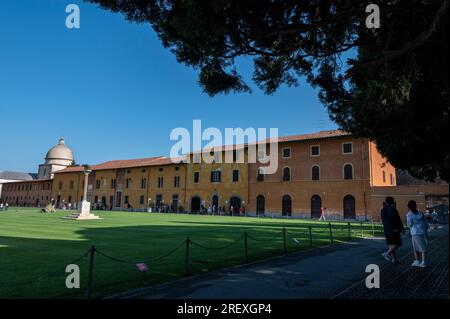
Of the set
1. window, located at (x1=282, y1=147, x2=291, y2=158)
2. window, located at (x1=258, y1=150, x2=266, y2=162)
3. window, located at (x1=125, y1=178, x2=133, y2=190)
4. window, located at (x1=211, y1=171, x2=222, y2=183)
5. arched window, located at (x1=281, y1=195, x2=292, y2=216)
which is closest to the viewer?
arched window, located at (x1=281, y1=195, x2=292, y2=216)

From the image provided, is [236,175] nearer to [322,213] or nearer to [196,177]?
[196,177]

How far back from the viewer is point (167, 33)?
217 inches

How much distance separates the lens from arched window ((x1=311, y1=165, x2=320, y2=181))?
36.9 metres

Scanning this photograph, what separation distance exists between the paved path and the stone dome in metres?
88.6

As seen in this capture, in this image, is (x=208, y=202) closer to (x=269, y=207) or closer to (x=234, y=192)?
(x=234, y=192)

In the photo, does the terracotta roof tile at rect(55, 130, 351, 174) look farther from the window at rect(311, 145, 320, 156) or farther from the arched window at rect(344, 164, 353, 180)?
the arched window at rect(344, 164, 353, 180)

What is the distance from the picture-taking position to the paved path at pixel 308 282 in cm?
519

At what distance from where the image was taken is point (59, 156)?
86125 millimetres

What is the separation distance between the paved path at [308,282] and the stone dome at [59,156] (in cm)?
8861

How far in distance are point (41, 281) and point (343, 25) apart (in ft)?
23.7

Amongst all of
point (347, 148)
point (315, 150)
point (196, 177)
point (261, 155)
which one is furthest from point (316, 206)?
point (196, 177)

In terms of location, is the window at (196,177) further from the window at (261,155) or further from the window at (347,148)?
the window at (347,148)

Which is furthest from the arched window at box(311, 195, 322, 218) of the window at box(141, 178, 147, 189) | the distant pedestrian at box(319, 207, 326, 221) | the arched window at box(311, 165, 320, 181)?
the window at box(141, 178, 147, 189)
